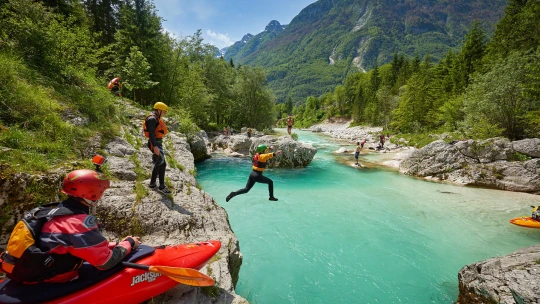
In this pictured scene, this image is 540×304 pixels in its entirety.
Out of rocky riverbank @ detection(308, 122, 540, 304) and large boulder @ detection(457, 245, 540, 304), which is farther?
rocky riverbank @ detection(308, 122, 540, 304)

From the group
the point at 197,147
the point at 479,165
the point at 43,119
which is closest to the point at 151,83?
the point at 197,147

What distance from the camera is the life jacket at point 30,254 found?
247 cm

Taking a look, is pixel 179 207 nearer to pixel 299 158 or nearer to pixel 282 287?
pixel 282 287

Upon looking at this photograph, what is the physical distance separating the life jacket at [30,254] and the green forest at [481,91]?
26.5 meters

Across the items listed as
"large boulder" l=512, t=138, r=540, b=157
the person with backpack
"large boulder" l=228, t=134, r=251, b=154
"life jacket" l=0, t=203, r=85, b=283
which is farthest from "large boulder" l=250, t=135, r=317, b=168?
"life jacket" l=0, t=203, r=85, b=283

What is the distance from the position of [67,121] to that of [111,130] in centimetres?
160

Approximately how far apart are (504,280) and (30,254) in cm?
786

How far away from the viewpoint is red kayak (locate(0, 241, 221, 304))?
261cm

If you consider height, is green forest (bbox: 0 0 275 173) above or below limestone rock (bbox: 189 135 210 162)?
above

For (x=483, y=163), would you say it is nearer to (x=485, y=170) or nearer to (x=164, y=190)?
(x=485, y=170)

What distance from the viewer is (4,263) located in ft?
8.27

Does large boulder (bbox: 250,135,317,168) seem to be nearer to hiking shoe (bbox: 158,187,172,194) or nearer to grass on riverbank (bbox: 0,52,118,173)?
grass on riverbank (bbox: 0,52,118,173)

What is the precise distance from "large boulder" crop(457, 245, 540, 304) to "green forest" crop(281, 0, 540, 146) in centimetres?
1919

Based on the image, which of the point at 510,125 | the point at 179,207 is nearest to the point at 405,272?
the point at 179,207
